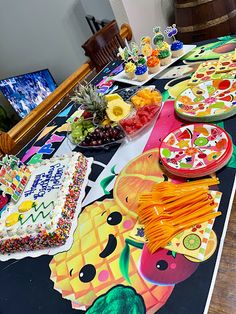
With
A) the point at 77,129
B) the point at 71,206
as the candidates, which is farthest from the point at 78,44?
the point at 71,206

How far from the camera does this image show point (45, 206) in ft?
3.06

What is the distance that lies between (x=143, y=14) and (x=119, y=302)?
7.70ft

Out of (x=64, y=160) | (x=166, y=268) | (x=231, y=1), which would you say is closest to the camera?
(x=166, y=268)

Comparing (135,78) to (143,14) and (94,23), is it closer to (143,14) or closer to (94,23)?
(143,14)

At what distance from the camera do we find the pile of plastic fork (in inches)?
28.9

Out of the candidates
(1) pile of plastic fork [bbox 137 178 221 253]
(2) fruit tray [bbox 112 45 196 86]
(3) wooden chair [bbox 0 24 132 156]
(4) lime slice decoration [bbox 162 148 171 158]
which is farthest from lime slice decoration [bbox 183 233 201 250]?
(3) wooden chair [bbox 0 24 132 156]

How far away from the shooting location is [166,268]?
69 cm

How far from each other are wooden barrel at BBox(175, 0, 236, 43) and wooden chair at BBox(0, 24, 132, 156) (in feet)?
2.47

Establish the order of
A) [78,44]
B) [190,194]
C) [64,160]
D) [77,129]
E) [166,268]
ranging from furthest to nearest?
[78,44] < [77,129] < [64,160] < [190,194] < [166,268]

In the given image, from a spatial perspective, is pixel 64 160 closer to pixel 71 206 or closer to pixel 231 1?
pixel 71 206

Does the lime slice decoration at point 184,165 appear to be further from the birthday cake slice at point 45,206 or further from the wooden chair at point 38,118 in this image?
the wooden chair at point 38,118

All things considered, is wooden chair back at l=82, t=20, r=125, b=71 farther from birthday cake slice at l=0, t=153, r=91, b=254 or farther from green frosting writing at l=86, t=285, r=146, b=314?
green frosting writing at l=86, t=285, r=146, b=314

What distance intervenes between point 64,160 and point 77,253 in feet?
1.24

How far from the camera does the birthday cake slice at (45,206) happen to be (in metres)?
0.87
